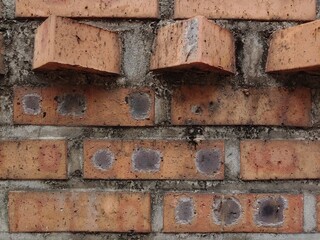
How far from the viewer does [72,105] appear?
88cm

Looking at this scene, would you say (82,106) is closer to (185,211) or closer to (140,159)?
(140,159)

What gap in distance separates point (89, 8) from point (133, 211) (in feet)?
1.12

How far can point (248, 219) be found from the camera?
34.9 inches

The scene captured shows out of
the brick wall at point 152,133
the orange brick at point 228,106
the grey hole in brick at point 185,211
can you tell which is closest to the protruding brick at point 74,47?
the brick wall at point 152,133

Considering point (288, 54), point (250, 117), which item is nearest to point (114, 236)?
point (250, 117)

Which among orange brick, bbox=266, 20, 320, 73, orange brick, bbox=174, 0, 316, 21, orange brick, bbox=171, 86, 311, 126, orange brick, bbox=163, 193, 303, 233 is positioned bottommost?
orange brick, bbox=163, 193, 303, 233

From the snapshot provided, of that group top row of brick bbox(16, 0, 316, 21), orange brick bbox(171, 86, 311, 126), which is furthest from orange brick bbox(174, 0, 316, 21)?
orange brick bbox(171, 86, 311, 126)

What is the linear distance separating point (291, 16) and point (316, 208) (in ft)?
1.06

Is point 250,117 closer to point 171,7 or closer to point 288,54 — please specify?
point 288,54

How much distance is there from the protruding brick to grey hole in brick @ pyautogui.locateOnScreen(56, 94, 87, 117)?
0.19 ft

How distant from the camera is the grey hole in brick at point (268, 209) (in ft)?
2.91

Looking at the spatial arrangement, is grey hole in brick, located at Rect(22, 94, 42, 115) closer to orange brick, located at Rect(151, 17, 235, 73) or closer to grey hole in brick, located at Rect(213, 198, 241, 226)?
orange brick, located at Rect(151, 17, 235, 73)

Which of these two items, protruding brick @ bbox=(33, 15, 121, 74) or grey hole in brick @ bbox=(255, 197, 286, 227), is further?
grey hole in brick @ bbox=(255, 197, 286, 227)

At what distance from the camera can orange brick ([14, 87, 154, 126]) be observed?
0.88 m
